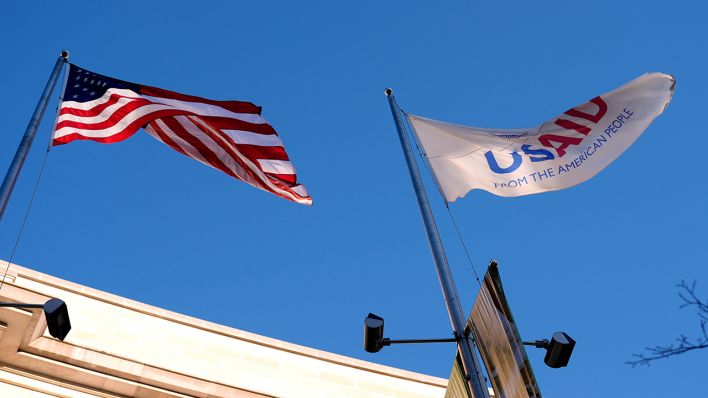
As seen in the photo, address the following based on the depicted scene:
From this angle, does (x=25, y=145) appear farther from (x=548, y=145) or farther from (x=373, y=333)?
(x=548, y=145)

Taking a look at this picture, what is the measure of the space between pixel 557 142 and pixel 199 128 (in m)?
5.28

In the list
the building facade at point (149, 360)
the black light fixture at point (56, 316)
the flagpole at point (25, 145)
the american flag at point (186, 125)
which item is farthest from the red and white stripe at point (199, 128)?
the building facade at point (149, 360)

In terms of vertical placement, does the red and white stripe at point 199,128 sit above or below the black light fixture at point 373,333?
above

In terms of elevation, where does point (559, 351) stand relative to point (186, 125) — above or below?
below

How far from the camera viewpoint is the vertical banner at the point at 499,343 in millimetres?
7496

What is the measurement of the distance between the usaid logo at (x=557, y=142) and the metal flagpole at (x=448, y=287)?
118 cm

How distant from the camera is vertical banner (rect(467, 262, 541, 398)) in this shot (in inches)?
295

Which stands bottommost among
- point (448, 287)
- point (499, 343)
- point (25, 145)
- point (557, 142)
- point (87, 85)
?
point (499, 343)

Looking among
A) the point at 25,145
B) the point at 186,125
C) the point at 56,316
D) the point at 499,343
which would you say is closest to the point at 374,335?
the point at 499,343

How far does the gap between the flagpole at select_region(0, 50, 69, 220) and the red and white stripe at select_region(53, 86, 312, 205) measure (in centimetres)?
26

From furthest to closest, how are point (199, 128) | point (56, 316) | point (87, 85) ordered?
point (199, 128), point (87, 85), point (56, 316)

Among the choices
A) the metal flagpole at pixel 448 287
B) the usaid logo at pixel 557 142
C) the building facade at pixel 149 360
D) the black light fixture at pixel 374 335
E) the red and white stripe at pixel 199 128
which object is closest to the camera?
the metal flagpole at pixel 448 287

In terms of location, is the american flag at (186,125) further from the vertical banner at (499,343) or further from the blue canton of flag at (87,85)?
the vertical banner at (499,343)

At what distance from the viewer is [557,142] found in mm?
10977
